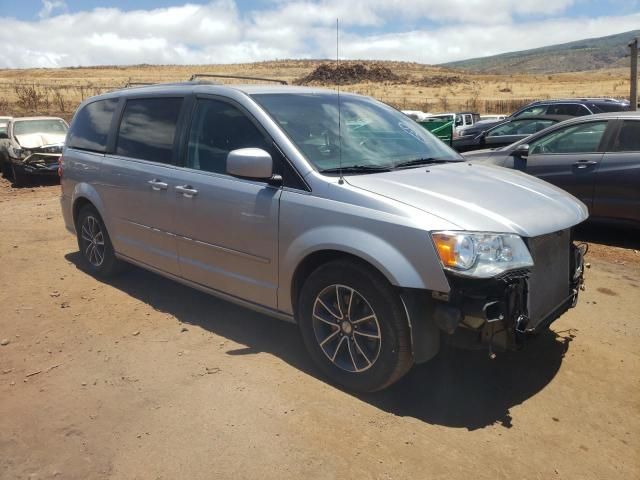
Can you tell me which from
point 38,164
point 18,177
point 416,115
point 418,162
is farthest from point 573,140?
point 18,177

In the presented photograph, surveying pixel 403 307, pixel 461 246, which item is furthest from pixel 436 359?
pixel 461 246

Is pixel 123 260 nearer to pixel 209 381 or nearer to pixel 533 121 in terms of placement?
pixel 209 381

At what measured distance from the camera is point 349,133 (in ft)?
13.5

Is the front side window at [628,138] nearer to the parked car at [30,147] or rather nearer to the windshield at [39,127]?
the parked car at [30,147]

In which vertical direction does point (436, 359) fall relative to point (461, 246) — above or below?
below

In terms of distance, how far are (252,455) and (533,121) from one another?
10.3 metres

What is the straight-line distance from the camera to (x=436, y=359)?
3936 mm

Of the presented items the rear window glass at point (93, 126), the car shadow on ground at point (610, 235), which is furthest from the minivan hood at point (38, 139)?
the car shadow on ground at point (610, 235)

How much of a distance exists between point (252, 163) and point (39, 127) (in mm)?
12677

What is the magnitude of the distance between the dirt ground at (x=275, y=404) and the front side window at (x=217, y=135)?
4.24 feet

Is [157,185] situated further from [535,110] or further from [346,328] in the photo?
[535,110]

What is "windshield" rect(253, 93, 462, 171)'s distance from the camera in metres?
3.86

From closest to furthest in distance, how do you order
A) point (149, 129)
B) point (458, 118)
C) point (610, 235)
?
point (149, 129) → point (610, 235) → point (458, 118)

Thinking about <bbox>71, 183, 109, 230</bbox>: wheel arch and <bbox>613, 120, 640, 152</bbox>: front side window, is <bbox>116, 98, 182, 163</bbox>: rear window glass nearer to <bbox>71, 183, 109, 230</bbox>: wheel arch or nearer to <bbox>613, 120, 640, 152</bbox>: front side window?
<bbox>71, 183, 109, 230</bbox>: wheel arch
